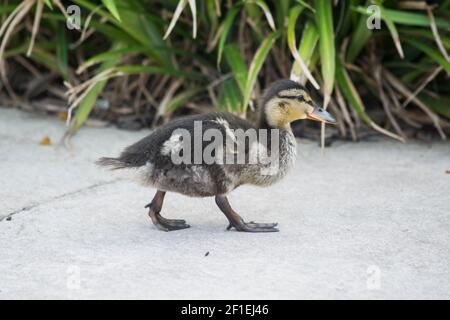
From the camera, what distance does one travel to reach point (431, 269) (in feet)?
11.5

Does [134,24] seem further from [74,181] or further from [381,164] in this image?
[381,164]

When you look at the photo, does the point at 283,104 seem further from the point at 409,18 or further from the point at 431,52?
the point at 431,52

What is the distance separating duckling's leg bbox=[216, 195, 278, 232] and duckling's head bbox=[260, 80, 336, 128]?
462 mm

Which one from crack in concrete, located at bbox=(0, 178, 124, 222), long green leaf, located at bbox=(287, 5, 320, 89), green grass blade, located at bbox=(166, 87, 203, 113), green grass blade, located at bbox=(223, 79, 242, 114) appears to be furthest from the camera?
green grass blade, located at bbox=(166, 87, 203, 113)

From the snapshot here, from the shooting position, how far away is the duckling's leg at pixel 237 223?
155 inches

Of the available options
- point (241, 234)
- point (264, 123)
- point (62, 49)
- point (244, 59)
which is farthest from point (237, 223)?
point (62, 49)

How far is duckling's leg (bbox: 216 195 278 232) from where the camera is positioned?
3941 mm

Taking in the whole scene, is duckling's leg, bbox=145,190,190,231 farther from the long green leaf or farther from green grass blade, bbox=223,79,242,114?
green grass blade, bbox=223,79,242,114

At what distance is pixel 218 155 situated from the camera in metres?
3.83

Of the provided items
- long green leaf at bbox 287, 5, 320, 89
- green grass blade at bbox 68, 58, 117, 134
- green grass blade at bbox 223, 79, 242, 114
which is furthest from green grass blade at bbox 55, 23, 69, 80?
long green leaf at bbox 287, 5, 320, 89

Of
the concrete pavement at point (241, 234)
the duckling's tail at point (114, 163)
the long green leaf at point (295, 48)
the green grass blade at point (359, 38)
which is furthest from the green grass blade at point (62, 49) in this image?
the duckling's tail at point (114, 163)

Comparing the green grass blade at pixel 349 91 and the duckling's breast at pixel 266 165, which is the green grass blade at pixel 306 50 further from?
the duckling's breast at pixel 266 165
